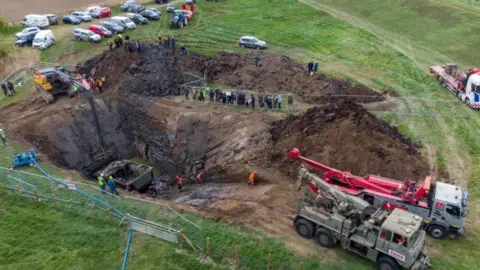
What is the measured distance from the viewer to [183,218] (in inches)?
970

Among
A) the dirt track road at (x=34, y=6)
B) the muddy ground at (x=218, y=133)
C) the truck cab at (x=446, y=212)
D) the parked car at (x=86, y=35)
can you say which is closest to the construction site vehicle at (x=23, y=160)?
the muddy ground at (x=218, y=133)

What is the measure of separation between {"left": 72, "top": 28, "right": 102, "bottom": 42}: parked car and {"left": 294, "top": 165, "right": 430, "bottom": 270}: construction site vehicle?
39843 millimetres

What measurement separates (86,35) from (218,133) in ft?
91.9

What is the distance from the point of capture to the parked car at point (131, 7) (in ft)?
211

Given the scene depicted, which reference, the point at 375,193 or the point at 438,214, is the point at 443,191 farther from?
the point at 375,193

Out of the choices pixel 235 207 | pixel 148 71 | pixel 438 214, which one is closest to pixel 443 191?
pixel 438 214

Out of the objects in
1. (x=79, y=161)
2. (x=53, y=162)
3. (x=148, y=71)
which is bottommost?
(x=79, y=161)

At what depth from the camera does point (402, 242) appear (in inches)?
754

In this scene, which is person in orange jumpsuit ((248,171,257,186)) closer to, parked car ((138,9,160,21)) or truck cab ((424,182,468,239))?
truck cab ((424,182,468,239))

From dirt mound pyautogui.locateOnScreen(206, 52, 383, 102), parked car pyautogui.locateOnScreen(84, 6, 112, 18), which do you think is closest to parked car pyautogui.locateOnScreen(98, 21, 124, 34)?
parked car pyautogui.locateOnScreen(84, 6, 112, 18)

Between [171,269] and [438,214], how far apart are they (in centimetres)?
1480

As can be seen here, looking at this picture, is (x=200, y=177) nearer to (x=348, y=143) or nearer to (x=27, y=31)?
(x=348, y=143)

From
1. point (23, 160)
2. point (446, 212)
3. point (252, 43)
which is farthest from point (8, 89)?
point (446, 212)

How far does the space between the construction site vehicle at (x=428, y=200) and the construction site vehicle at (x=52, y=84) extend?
27.9 m
